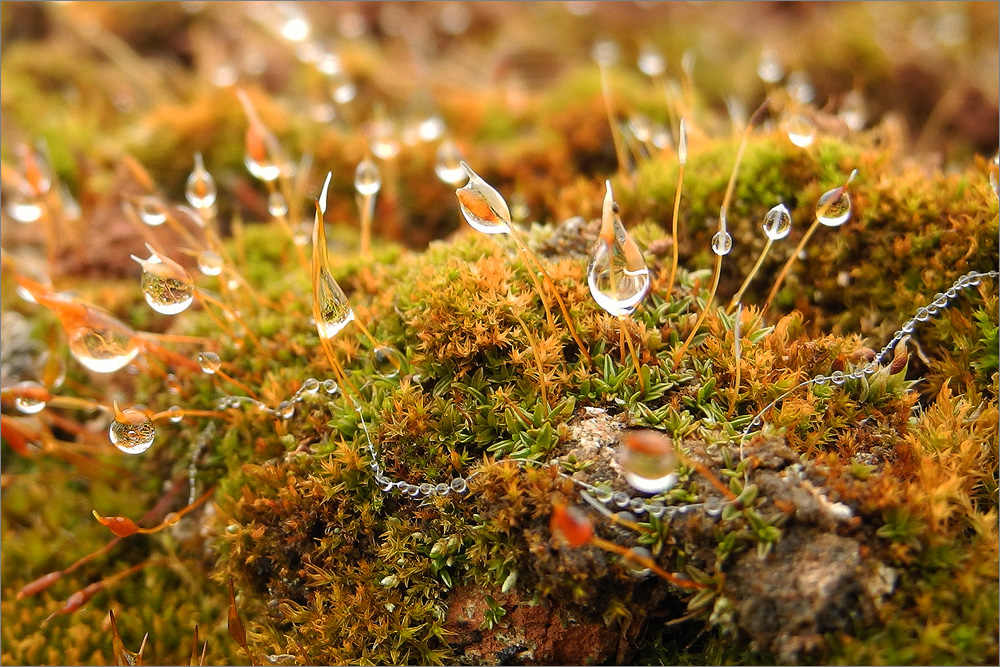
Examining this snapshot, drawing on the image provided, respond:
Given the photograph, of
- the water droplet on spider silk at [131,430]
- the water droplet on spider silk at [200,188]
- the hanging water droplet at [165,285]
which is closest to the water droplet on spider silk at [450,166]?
the water droplet on spider silk at [200,188]

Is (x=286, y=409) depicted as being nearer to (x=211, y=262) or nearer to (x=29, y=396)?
(x=211, y=262)

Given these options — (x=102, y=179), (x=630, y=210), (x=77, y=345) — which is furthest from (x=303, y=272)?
(x=102, y=179)

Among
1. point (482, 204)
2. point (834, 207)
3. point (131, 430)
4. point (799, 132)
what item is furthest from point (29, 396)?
point (799, 132)

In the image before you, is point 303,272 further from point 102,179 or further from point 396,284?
point 102,179

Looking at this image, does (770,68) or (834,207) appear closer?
(834,207)

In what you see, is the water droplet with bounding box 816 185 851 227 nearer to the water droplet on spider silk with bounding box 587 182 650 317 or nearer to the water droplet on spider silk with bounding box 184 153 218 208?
the water droplet on spider silk with bounding box 587 182 650 317

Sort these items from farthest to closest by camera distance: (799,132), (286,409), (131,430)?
(799,132)
(286,409)
(131,430)

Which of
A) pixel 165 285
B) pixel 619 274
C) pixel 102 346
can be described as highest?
pixel 619 274
